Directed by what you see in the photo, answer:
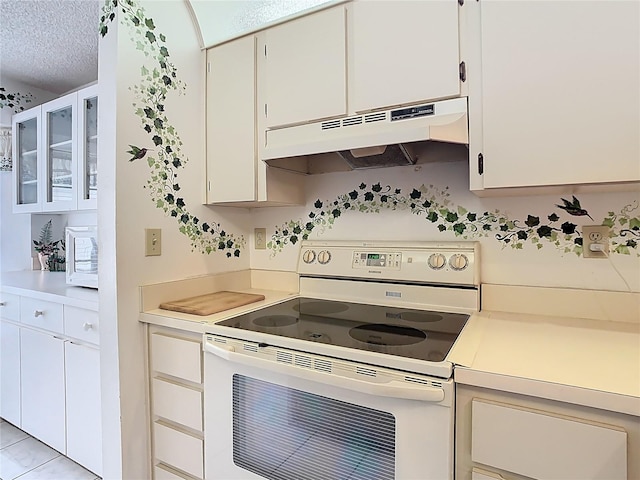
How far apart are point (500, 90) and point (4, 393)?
3070 mm

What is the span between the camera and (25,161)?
2.57m

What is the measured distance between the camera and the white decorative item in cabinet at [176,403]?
127cm

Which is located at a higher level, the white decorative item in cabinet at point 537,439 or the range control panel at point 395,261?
the range control panel at point 395,261

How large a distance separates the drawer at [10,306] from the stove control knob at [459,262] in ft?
7.82

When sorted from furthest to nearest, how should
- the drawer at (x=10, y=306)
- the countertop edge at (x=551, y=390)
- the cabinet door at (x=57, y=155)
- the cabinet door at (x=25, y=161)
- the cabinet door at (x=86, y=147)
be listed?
1. the cabinet door at (x=25, y=161)
2. the cabinet door at (x=57, y=155)
3. the cabinet door at (x=86, y=147)
4. the drawer at (x=10, y=306)
5. the countertop edge at (x=551, y=390)

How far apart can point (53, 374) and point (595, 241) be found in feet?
8.35

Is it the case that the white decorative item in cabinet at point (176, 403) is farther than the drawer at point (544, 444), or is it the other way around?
the white decorative item in cabinet at point (176, 403)

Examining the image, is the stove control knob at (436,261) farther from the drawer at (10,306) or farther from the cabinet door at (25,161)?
the cabinet door at (25,161)

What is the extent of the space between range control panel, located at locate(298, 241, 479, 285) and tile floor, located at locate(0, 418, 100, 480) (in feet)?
5.16

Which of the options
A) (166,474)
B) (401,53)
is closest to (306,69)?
(401,53)

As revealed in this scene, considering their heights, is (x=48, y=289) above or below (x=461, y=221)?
below

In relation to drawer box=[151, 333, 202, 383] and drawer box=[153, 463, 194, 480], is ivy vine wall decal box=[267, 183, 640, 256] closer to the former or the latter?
drawer box=[151, 333, 202, 383]

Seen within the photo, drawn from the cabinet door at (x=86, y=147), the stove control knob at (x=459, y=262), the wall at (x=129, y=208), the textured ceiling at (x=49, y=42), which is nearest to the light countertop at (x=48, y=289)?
the wall at (x=129, y=208)

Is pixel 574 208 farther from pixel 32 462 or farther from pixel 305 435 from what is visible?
pixel 32 462
